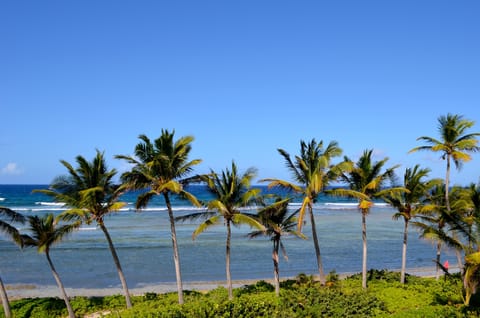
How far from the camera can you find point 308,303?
49.8 feet

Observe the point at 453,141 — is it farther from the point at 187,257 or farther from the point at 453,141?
the point at 187,257

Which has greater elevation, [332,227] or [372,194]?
[372,194]

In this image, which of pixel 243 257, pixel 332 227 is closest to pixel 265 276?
pixel 243 257

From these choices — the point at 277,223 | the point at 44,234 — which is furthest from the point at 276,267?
the point at 44,234

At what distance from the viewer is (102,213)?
17.7 m

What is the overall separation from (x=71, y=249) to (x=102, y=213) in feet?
75.5

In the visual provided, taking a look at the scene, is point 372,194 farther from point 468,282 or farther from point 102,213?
point 102,213

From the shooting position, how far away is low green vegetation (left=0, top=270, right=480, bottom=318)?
1225cm

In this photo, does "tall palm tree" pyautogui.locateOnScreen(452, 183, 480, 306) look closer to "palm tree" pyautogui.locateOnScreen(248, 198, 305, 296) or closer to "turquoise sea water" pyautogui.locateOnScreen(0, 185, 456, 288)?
"palm tree" pyautogui.locateOnScreen(248, 198, 305, 296)

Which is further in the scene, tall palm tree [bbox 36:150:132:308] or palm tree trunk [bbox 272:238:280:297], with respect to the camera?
palm tree trunk [bbox 272:238:280:297]

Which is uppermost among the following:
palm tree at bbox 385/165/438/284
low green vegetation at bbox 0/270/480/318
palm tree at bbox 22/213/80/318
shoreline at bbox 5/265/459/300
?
palm tree at bbox 385/165/438/284

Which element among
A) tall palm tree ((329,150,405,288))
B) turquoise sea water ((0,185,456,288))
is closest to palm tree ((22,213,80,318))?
turquoise sea water ((0,185,456,288))

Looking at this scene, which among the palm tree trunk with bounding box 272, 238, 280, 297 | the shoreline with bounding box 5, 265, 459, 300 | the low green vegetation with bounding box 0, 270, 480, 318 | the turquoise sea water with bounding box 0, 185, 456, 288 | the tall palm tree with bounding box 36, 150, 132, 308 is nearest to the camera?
the low green vegetation with bounding box 0, 270, 480, 318

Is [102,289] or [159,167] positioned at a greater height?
[159,167]
